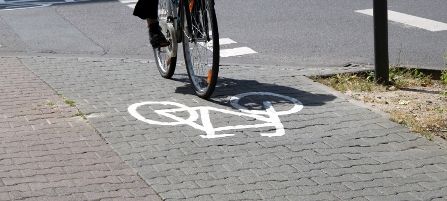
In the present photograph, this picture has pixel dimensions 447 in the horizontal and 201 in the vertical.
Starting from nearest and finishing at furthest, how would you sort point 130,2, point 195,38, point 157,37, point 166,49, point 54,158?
point 54,158, point 195,38, point 157,37, point 166,49, point 130,2

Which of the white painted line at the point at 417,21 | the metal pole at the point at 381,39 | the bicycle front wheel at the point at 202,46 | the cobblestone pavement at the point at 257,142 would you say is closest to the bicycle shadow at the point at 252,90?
the cobblestone pavement at the point at 257,142

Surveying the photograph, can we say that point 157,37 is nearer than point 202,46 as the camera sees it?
No

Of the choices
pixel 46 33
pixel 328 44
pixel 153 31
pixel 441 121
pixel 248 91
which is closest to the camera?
pixel 441 121

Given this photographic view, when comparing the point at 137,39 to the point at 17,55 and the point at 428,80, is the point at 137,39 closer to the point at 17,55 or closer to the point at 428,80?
the point at 17,55

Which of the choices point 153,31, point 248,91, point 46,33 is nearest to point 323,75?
point 248,91

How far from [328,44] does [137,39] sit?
8.61 ft

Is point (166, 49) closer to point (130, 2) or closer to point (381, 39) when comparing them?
point (381, 39)

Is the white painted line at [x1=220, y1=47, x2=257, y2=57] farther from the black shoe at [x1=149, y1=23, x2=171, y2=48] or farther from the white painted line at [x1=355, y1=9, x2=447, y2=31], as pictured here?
the white painted line at [x1=355, y1=9, x2=447, y2=31]

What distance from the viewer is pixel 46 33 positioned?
1092 cm

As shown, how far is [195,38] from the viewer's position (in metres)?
7.09

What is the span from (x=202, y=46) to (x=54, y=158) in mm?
2235

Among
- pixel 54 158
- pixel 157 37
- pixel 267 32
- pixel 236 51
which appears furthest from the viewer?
pixel 267 32

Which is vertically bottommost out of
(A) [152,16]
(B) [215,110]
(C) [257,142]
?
(C) [257,142]

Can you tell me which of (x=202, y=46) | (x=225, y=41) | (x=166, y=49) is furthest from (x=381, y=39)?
(x=225, y=41)
